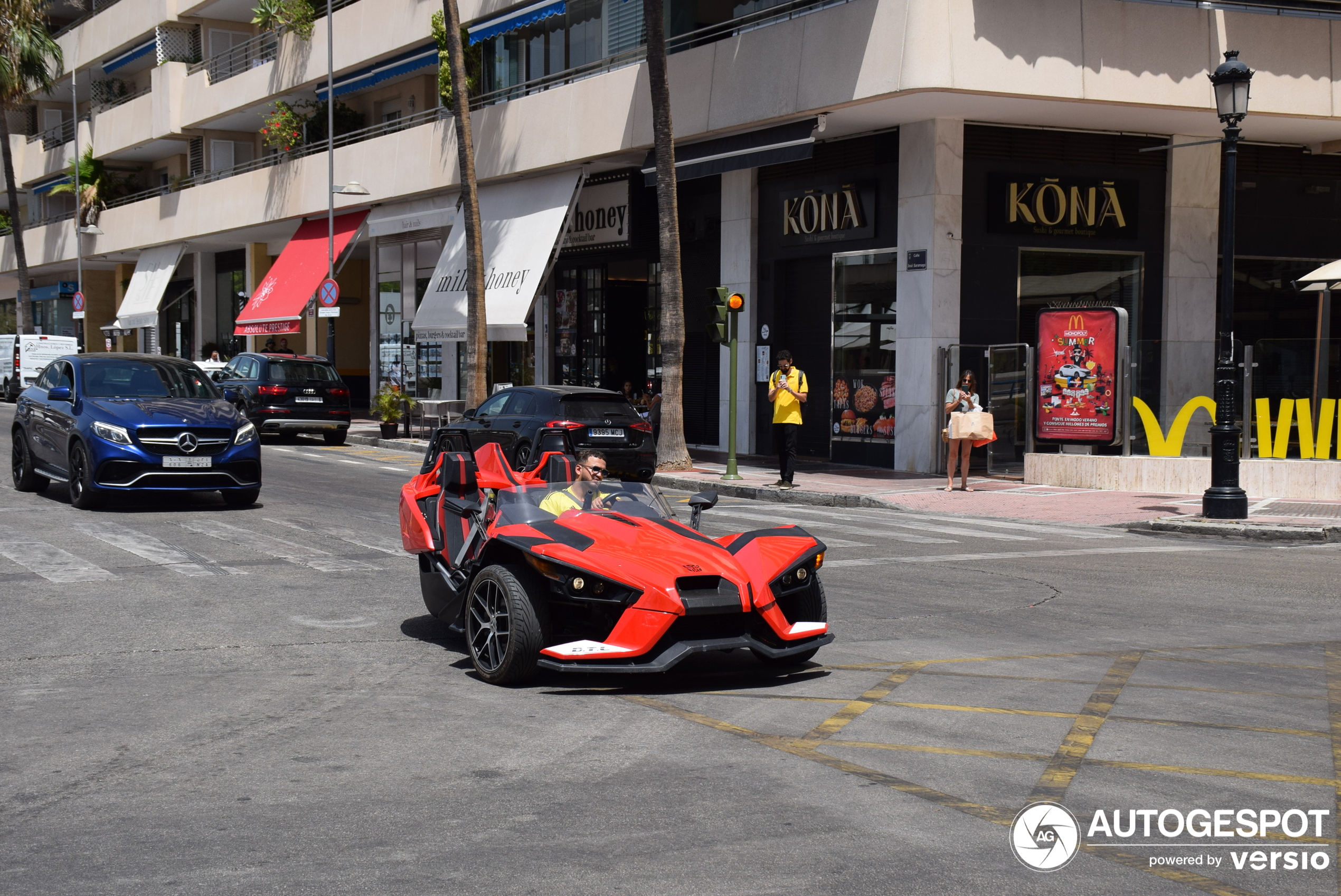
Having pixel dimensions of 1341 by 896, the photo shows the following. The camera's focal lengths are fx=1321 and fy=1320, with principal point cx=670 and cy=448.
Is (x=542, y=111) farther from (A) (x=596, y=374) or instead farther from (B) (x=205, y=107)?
(B) (x=205, y=107)

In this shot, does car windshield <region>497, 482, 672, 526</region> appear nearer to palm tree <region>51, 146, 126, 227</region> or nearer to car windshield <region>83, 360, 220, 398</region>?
car windshield <region>83, 360, 220, 398</region>

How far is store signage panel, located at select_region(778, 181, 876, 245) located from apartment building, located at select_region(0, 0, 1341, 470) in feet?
0.18

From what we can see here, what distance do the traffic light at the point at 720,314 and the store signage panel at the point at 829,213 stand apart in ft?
12.0

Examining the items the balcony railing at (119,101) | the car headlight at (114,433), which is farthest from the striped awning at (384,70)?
the car headlight at (114,433)

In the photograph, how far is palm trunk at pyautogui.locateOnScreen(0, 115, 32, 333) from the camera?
1940 inches

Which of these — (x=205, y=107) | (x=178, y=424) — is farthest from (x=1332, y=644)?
(x=205, y=107)

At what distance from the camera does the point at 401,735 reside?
5730 mm

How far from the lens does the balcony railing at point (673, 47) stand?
71.2 feet

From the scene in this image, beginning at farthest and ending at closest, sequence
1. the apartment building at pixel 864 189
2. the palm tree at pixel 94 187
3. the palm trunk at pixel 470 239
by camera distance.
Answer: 1. the palm tree at pixel 94 187
2. the palm trunk at pixel 470 239
3. the apartment building at pixel 864 189

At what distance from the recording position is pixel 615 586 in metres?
6.43

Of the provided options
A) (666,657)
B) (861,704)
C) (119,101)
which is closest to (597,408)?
(666,657)

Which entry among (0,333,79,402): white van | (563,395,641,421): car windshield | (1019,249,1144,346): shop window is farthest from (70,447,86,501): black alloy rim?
(0,333,79,402): white van

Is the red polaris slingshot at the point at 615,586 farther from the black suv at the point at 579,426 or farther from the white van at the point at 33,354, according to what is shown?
the white van at the point at 33,354

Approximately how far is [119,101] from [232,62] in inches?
436
